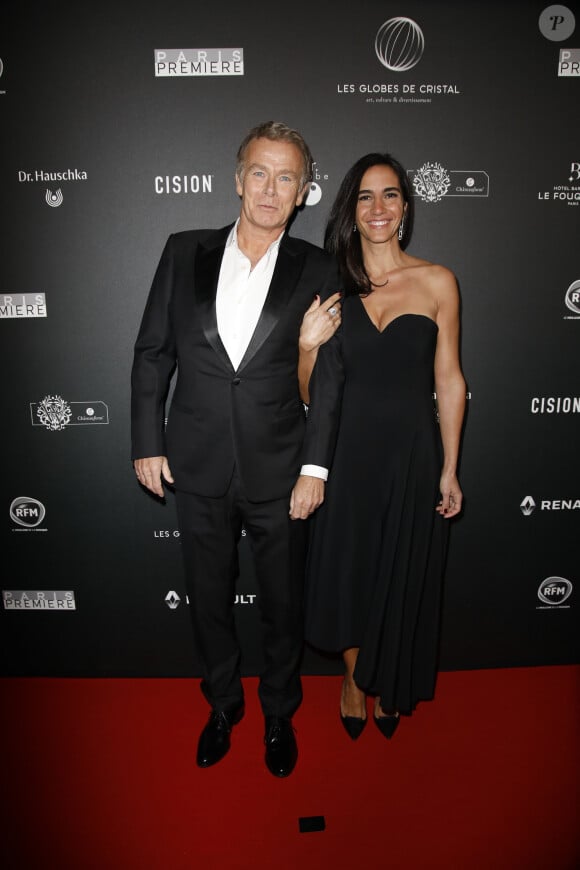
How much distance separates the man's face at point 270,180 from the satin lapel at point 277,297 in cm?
12

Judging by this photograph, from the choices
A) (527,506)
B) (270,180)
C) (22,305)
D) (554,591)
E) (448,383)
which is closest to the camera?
(270,180)

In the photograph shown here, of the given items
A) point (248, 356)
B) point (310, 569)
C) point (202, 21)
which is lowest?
point (310, 569)

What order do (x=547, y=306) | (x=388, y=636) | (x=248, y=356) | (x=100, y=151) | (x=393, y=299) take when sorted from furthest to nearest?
(x=547, y=306)
(x=100, y=151)
(x=388, y=636)
(x=393, y=299)
(x=248, y=356)

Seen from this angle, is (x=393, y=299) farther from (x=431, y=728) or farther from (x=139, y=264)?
(x=431, y=728)

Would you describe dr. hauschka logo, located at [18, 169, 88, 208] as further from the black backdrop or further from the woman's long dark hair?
the woman's long dark hair

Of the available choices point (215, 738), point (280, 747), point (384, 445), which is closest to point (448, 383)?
point (384, 445)

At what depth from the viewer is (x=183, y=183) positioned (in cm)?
227

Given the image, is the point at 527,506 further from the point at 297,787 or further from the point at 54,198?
the point at 54,198

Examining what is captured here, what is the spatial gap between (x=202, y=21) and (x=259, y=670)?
2812 millimetres

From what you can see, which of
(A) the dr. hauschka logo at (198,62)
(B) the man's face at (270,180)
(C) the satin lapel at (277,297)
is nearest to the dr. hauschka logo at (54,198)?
(A) the dr. hauschka logo at (198,62)

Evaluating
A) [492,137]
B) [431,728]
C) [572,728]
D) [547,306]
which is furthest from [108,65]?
[572,728]

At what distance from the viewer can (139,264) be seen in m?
Answer: 2.35

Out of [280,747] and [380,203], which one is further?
[280,747]

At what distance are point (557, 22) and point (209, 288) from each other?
175 centimetres
